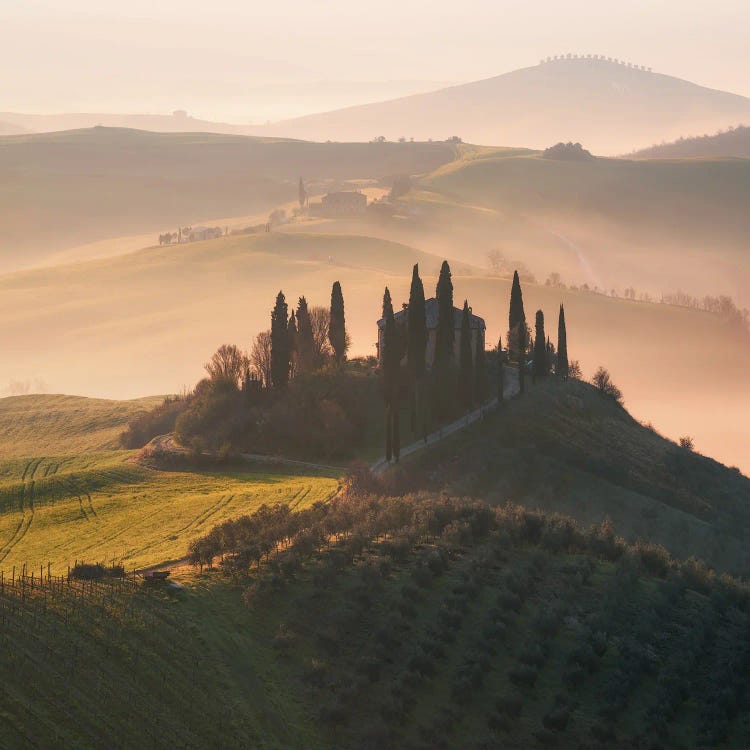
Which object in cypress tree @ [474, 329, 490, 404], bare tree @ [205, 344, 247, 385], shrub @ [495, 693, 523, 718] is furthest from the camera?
bare tree @ [205, 344, 247, 385]

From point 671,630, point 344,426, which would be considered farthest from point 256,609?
point 344,426

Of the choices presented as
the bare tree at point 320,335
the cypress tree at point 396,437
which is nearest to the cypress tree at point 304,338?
the bare tree at point 320,335

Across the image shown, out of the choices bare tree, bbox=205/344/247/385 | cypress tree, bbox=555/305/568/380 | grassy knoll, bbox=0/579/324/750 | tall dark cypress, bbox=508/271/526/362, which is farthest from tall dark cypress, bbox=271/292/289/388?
grassy knoll, bbox=0/579/324/750

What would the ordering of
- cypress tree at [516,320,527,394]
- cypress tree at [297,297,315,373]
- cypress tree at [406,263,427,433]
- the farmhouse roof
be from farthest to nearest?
cypress tree at [297,297,315,373] < the farmhouse roof < cypress tree at [516,320,527,394] < cypress tree at [406,263,427,433]

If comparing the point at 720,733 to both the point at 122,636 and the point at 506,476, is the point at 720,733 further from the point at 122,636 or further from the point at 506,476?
the point at 506,476

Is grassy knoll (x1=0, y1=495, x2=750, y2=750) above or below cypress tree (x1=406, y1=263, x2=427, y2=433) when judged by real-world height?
below

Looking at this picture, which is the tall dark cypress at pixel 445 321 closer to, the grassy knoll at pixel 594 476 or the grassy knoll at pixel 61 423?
the grassy knoll at pixel 594 476

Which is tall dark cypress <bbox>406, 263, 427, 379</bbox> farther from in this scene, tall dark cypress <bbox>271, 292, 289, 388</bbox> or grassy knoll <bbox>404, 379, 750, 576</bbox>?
tall dark cypress <bbox>271, 292, 289, 388</bbox>
